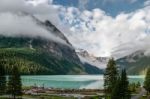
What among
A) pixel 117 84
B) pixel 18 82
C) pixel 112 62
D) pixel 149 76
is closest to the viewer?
pixel 117 84

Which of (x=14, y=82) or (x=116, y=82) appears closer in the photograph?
(x=116, y=82)

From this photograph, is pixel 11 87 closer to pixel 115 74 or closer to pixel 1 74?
pixel 1 74

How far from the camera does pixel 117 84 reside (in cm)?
9650

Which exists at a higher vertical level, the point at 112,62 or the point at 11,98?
the point at 112,62

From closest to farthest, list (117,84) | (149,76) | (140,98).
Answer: (117,84) < (140,98) < (149,76)

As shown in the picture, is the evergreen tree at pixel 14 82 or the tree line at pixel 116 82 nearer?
the tree line at pixel 116 82

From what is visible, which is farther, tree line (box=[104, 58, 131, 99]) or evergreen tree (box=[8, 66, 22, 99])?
evergreen tree (box=[8, 66, 22, 99])

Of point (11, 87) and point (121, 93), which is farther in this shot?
point (11, 87)

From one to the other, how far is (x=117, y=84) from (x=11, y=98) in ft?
163

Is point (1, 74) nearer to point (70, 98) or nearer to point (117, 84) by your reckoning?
point (70, 98)

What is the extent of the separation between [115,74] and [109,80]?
2848mm

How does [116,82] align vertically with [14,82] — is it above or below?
below

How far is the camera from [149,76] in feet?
575

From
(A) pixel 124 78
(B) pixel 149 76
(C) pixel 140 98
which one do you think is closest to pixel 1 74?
(A) pixel 124 78
